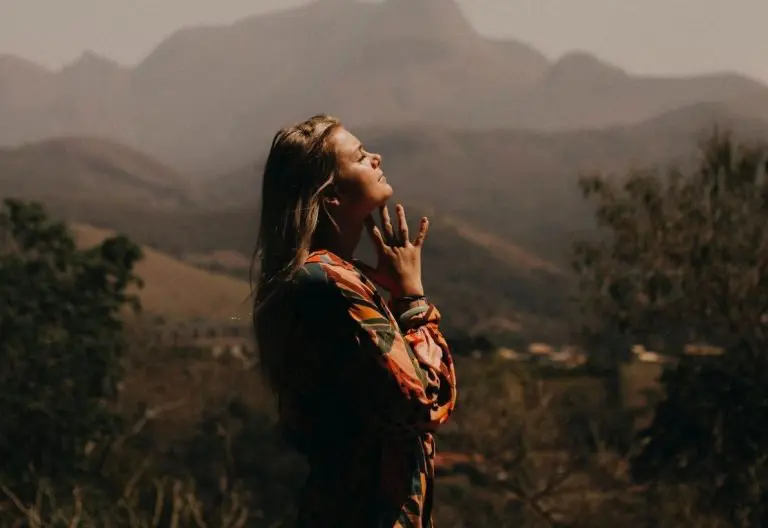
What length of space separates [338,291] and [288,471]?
976cm

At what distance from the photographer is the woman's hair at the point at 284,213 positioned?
6.77 feet

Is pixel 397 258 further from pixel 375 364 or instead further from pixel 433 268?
pixel 433 268

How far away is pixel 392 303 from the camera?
217 centimetres

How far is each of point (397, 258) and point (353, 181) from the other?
16cm

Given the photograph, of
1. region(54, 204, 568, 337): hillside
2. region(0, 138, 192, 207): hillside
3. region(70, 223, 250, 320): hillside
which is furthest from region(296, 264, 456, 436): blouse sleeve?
region(0, 138, 192, 207): hillside

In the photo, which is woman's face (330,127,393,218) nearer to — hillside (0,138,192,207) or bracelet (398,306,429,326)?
bracelet (398,306,429,326)

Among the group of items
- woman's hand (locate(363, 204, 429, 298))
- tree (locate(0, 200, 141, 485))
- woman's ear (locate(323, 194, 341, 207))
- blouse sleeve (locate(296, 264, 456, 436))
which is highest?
woman's ear (locate(323, 194, 341, 207))

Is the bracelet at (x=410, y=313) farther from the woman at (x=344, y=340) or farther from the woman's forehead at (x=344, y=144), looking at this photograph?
the woman's forehead at (x=344, y=144)

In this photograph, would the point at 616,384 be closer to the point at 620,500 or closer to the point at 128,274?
the point at 620,500

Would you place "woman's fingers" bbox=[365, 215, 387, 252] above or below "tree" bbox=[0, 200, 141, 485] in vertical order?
above

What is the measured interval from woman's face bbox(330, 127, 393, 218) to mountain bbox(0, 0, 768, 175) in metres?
9.73

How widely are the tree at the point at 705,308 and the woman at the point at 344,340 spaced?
8.64 m

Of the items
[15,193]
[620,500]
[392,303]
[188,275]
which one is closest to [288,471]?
[188,275]

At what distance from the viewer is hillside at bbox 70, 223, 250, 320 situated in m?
11.5
